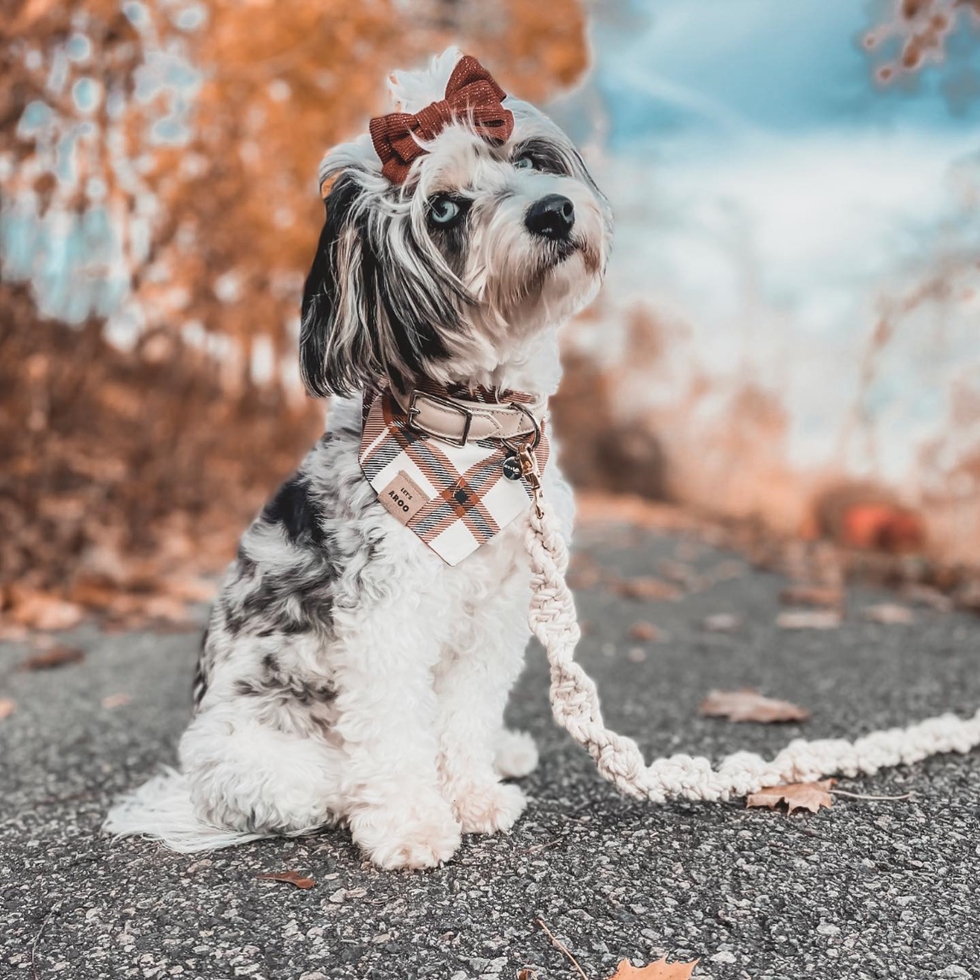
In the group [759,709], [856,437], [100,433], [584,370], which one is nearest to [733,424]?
[856,437]

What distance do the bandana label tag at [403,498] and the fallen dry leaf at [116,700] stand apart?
2.49m

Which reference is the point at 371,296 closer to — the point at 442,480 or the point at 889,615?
the point at 442,480

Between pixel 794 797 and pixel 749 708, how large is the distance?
1.02 meters

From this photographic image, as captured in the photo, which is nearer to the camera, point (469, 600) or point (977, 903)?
point (977, 903)

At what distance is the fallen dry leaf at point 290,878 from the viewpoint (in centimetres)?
237

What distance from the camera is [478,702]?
8.74ft

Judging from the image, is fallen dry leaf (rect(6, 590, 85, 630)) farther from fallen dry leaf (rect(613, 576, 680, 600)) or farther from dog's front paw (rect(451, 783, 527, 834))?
dog's front paw (rect(451, 783, 527, 834))

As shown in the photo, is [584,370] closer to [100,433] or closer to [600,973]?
[100,433]

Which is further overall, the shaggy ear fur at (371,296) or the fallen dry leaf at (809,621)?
the fallen dry leaf at (809,621)

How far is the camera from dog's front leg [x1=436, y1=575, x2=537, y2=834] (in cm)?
261

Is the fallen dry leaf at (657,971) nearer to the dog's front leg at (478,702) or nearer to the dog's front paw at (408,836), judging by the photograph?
the dog's front paw at (408,836)

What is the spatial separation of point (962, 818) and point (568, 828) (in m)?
1.07

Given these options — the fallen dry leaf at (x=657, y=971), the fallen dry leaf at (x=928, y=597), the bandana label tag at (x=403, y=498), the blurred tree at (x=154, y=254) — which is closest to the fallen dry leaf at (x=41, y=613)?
the blurred tree at (x=154, y=254)

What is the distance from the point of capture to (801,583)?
7.17 metres
